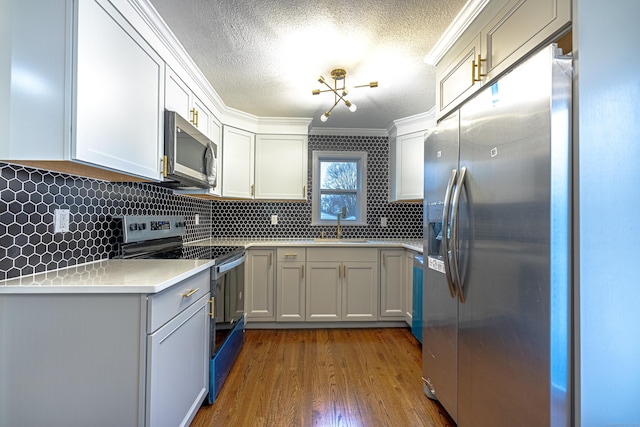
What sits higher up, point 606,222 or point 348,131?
point 348,131

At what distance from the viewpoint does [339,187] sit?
3.64 meters

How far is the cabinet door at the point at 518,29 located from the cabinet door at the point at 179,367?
187cm

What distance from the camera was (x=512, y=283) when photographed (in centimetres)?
107

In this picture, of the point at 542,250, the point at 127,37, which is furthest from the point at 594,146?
the point at 127,37

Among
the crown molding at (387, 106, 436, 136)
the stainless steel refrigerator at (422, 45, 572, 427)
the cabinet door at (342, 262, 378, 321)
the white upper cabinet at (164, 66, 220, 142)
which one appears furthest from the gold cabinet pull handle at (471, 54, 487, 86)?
the cabinet door at (342, 262, 378, 321)

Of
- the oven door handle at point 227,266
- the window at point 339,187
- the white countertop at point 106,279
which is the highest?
the window at point 339,187

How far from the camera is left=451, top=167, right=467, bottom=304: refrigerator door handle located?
1.35 meters

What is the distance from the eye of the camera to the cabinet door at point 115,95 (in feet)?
3.58

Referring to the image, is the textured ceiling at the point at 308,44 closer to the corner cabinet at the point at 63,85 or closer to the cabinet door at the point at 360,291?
the corner cabinet at the point at 63,85

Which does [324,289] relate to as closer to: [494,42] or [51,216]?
[51,216]

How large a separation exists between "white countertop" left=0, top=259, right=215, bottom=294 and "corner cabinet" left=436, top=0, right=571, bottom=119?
1.72 m

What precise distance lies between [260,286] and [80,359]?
188cm

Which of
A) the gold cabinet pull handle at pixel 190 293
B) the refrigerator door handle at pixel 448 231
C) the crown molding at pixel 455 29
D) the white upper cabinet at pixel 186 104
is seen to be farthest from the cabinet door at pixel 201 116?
the refrigerator door handle at pixel 448 231

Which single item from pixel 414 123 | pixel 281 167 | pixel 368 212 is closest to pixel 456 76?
pixel 414 123
